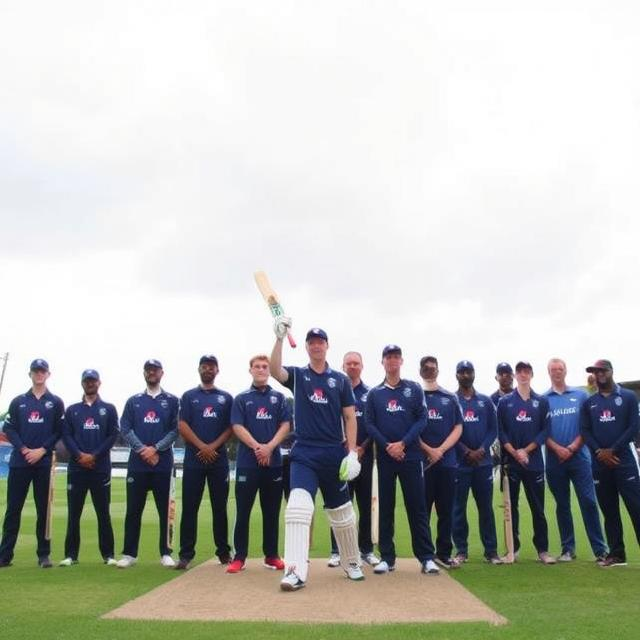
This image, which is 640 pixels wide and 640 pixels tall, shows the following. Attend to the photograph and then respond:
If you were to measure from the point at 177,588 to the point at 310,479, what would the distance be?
1459mm

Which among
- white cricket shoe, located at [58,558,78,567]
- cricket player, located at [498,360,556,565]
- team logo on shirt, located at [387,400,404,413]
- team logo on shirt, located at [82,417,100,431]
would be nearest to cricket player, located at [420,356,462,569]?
team logo on shirt, located at [387,400,404,413]

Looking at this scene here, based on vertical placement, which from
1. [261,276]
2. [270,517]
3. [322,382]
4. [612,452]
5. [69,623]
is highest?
[261,276]

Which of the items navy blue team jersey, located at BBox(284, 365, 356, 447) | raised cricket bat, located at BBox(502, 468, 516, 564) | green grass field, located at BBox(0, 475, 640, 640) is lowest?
green grass field, located at BBox(0, 475, 640, 640)

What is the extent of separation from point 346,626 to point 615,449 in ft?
14.8

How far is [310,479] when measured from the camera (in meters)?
6.93

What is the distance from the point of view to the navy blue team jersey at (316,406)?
7.14 metres

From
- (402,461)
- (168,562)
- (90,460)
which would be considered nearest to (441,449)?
(402,461)

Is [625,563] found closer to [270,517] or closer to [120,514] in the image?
[270,517]

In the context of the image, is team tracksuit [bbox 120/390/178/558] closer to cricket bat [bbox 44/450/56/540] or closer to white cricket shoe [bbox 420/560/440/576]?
cricket bat [bbox 44/450/56/540]

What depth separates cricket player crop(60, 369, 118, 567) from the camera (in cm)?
878

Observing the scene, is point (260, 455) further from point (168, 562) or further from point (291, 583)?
point (291, 583)

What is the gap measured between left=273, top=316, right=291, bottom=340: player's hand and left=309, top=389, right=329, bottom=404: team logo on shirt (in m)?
0.66

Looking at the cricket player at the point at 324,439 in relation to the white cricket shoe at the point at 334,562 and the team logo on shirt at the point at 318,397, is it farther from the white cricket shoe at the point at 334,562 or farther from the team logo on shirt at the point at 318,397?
the white cricket shoe at the point at 334,562

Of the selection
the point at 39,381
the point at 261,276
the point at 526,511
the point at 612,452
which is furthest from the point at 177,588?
the point at 526,511
